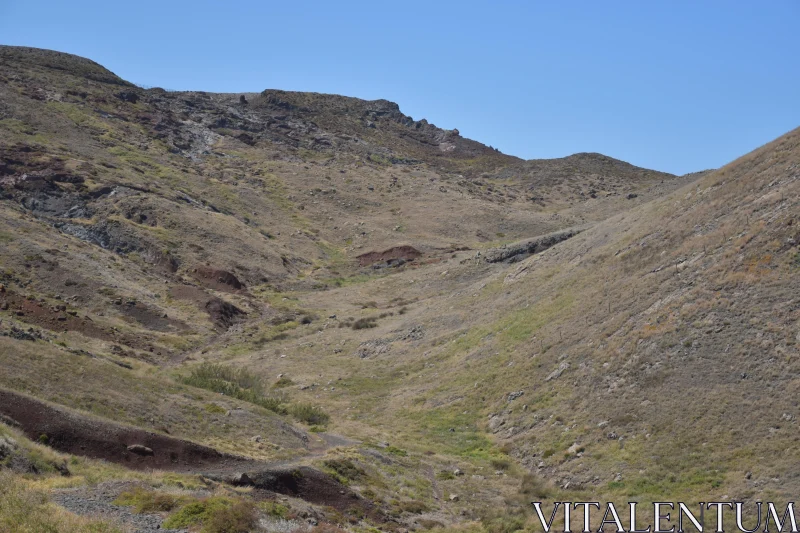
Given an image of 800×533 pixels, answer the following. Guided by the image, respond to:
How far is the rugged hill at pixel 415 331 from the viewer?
882 inches

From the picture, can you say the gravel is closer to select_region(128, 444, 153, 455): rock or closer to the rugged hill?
the rugged hill

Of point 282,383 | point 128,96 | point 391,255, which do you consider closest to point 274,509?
point 282,383

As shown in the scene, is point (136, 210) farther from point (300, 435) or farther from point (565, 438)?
point (565, 438)

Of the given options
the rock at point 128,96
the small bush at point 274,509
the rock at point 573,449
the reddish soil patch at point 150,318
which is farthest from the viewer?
the rock at point 128,96

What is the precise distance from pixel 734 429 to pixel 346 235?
2893 inches

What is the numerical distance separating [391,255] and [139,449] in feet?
194

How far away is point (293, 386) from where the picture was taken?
40625 mm

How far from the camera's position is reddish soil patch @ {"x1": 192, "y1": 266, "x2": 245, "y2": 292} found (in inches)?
2453

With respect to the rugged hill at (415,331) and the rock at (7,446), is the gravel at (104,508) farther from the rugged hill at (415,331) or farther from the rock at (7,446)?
the rugged hill at (415,331)

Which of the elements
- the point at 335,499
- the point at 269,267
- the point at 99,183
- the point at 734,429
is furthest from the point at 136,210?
the point at 734,429

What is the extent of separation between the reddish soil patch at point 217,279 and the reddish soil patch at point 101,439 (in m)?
41.3

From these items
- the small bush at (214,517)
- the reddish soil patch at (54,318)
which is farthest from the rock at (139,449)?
the reddish soil patch at (54,318)

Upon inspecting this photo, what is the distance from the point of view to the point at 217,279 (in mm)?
63094

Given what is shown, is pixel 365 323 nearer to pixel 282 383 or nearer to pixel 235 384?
pixel 282 383
